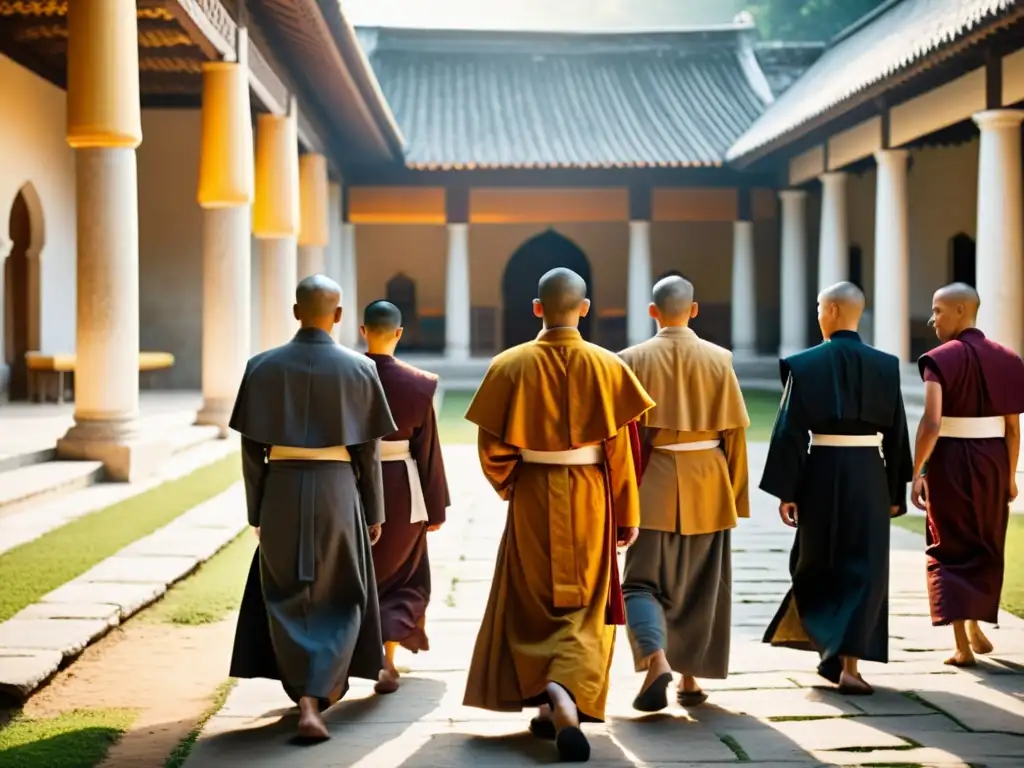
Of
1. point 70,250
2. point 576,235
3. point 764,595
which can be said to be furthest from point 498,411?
point 576,235

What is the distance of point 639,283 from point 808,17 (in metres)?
21.0

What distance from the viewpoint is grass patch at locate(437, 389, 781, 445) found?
567 inches

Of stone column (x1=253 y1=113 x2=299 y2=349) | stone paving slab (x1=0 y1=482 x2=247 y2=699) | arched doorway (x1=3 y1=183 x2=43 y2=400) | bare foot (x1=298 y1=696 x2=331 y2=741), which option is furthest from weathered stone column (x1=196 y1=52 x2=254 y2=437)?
bare foot (x1=298 y1=696 x2=331 y2=741)

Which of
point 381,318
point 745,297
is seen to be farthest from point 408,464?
point 745,297

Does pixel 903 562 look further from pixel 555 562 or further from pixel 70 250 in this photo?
pixel 70 250

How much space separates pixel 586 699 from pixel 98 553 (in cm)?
384

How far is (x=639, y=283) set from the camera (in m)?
23.3

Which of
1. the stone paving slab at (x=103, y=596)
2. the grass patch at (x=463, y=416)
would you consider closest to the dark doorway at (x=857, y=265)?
the grass patch at (x=463, y=416)

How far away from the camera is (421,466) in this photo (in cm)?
502

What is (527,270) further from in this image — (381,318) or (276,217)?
(381,318)

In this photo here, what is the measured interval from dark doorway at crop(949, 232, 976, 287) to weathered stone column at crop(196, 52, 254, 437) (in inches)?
519

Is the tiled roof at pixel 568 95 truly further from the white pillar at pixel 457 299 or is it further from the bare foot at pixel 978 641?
the bare foot at pixel 978 641

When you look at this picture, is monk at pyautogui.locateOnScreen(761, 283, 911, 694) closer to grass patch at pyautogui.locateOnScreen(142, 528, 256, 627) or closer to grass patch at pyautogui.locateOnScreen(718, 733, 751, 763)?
grass patch at pyautogui.locateOnScreen(718, 733, 751, 763)

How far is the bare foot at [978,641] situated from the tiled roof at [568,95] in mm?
17541
